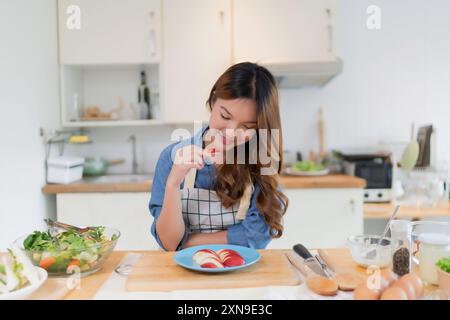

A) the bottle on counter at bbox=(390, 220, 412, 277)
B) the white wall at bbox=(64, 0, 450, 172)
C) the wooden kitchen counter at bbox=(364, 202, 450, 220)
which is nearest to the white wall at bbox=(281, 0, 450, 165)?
the white wall at bbox=(64, 0, 450, 172)

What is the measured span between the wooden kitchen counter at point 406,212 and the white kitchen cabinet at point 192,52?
1.08 meters

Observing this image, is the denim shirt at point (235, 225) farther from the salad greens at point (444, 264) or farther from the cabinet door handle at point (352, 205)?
the cabinet door handle at point (352, 205)

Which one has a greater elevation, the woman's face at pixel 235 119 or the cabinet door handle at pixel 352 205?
the woman's face at pixel 235 119

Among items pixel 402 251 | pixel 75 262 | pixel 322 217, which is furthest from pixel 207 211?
pixel 322 217

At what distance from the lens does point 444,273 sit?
81 centimetres

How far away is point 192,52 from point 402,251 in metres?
1.84

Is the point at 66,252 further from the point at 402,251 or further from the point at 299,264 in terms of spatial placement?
the point at 402,251

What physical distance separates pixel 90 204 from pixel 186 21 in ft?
3.84

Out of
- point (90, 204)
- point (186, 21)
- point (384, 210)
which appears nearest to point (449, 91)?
point (384, 210)

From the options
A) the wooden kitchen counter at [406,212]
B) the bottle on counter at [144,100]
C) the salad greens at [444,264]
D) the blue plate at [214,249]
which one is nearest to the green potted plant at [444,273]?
the salad greens at [444,264]

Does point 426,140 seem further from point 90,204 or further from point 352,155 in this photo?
point 90,204

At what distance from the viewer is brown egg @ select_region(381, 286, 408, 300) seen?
2.38ft

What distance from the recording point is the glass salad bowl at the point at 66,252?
0.92m

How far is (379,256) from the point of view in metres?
0.98
